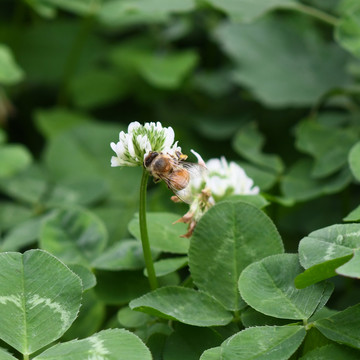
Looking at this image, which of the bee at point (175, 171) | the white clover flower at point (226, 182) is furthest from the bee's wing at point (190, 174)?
the white clover flower at point (226, 182)

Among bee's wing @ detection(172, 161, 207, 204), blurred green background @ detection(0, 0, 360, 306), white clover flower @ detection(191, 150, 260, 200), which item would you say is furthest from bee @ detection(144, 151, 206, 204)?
blurred green background @ detection(0, 0, 360, 306)

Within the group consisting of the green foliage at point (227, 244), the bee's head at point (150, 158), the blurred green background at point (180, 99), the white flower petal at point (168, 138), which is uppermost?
the white flower petal at point (168, 138)

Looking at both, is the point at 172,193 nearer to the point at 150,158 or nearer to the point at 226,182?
the point at 226,182

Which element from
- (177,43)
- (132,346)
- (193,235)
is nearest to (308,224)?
(193,235)

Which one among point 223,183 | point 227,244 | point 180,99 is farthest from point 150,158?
point 180,99

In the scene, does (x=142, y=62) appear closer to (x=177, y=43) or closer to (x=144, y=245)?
(x=177, y=43)

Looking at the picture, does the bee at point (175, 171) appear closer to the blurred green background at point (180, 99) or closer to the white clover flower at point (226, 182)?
the white clover flower at point (226, 182)
